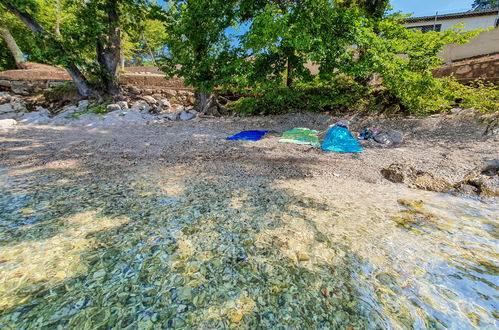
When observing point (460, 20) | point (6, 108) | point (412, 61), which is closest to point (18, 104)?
point (6, 108)

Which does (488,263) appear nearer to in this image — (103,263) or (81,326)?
(81,326)

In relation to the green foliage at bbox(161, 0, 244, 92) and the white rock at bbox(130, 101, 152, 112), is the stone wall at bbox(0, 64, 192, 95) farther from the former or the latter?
the green foliage at bbox(161, 0, 244, 92)

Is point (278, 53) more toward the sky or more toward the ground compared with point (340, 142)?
more toward the sky

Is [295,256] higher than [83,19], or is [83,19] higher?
[83,19]

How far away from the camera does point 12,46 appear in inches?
546

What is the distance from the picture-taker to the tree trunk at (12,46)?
44.3 ft

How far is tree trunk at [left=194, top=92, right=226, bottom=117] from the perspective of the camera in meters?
10.1

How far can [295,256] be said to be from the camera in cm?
225

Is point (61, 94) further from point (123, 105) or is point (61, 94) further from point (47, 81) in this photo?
point (123, 105)

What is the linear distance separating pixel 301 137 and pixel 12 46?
19399 mm

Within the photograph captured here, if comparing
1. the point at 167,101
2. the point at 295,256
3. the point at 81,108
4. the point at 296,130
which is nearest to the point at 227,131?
the point at 296,130

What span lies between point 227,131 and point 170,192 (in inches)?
180

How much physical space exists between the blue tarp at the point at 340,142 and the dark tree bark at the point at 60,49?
11.6 metres

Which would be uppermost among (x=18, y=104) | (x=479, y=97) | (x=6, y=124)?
(x=479, y=97)
